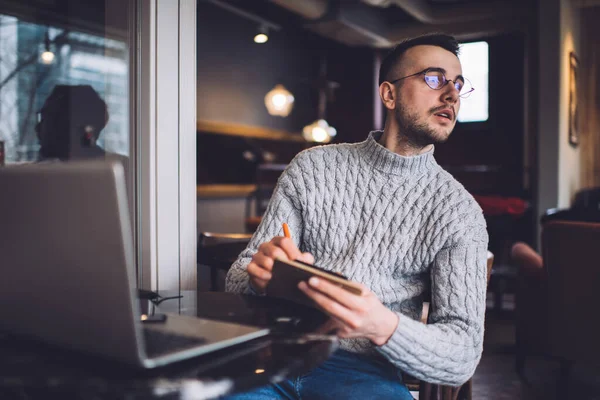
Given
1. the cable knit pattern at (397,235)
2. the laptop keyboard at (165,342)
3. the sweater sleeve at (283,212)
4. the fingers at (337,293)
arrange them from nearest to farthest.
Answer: the laptop keyboard at (165,342) → the fingers at (337,293) → the cable knit pattern at (397,235) → the sweater sleeve at (283,212)

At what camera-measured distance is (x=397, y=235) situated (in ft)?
4.89

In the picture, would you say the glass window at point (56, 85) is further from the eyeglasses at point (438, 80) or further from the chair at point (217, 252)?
the eyeglasses at point (438, 80)

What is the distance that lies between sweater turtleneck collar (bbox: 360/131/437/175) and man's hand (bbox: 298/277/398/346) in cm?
66

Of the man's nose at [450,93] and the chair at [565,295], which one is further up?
the man's nose at [450,93]

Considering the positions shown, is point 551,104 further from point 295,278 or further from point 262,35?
point 295,278

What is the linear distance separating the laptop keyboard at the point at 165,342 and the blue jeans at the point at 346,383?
0.44 metres

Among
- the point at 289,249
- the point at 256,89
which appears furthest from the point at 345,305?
the point at 256,89

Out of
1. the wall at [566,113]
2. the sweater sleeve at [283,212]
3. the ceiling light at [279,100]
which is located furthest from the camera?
the ceiling light at [279,100]

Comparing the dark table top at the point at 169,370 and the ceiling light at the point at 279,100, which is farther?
the ceiling light at the point at 279,100

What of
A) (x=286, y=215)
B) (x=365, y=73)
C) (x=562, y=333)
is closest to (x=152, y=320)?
(x=286, y=215)

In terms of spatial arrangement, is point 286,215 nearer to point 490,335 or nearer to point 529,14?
point 490,335

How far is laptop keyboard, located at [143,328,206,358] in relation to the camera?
0.81m

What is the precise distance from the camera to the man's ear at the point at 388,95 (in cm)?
173

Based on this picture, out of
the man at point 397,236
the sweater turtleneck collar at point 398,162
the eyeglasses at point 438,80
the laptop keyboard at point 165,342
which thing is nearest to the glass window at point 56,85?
the man at point 397,236
